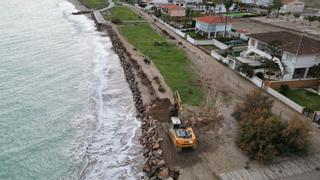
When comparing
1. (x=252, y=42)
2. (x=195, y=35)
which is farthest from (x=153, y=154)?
(x=195, y=35)

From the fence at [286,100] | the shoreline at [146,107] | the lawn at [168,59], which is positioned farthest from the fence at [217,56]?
the fence at [286,100]

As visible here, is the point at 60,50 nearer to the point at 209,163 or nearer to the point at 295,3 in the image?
the point at 209,163

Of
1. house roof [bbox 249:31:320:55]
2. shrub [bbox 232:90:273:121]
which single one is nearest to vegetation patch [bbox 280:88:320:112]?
house roof [bbox 249:31:320:55]

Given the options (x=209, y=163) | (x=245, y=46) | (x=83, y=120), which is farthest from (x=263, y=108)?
(x=245, y=46)

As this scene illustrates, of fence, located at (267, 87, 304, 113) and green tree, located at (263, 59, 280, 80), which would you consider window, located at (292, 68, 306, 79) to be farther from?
fence, located at (267, 87, 304, 113)

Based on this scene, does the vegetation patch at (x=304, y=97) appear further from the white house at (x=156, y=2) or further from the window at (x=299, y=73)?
the white house at (x=156, y=2)
